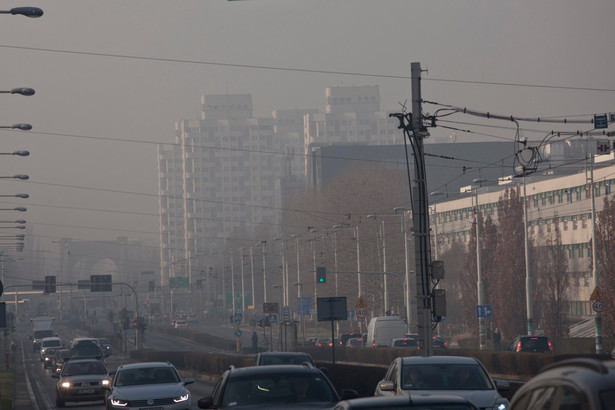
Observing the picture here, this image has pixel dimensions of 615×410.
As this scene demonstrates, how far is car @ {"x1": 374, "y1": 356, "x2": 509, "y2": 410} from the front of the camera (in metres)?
16.0

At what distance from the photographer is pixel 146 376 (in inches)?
917

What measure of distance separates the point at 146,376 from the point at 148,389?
1.33 metres

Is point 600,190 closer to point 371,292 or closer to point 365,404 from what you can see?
point 371,292

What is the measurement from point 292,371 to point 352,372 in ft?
52.8

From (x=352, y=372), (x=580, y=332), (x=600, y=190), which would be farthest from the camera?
(x=600, y=190)

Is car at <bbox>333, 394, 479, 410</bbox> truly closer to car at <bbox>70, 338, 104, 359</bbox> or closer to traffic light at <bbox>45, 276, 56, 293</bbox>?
car at <bbox>70, 338, 104, 359</bbox>

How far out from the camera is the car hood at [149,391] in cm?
2156

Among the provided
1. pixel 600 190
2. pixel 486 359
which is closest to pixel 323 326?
pixel 600 190

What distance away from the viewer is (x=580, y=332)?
77.2m

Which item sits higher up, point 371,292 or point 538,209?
point 538,209

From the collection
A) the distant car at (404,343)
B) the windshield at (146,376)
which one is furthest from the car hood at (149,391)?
the distant car at (404,343)

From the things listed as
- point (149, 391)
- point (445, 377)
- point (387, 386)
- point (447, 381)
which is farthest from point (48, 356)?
point (447, 381)

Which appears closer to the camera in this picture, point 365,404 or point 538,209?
point 365,404

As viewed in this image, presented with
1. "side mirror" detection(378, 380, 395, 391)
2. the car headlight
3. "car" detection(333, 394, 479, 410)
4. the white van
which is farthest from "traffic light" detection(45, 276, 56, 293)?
"car" detection(333, 394, 479, 410)
